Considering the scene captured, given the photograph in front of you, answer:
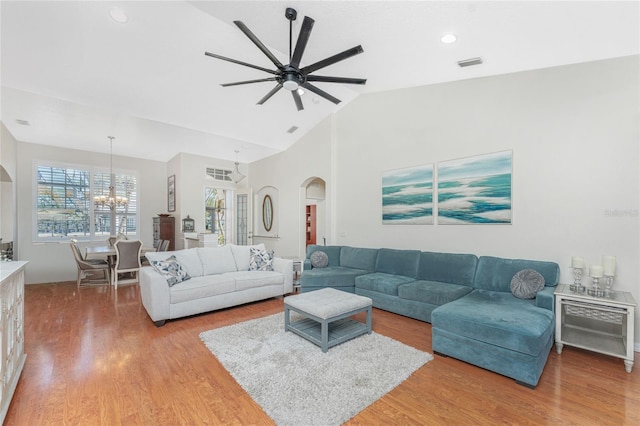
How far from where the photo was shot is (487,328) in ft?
7.92

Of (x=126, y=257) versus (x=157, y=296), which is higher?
(x=126, y=257)

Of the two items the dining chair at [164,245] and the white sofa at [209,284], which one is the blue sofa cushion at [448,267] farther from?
the dining chair at [164,245]

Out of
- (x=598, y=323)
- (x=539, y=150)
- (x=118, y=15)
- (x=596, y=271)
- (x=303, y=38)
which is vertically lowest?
(x=598, y=323)

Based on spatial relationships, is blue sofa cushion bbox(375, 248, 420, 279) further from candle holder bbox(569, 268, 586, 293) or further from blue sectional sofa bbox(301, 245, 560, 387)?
candle holder bbox(569, 268, 586, 293)

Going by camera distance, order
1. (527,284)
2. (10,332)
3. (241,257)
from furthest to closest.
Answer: (241,257) < (527,284) < (10,332)

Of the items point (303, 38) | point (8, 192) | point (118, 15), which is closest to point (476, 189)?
point (303, 38)

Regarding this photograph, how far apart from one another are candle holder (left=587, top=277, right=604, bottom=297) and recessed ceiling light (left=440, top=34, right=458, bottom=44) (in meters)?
2.74

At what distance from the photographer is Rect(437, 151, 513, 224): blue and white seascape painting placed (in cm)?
361

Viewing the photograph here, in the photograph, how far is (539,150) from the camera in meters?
3.35

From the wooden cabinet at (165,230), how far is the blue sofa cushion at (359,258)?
15.4ft

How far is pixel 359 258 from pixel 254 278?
1.80 meters

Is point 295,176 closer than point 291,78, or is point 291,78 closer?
point 291,78

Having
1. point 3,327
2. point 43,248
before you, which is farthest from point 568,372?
point 43,248

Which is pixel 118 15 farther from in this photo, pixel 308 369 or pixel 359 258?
pixel 359 258
